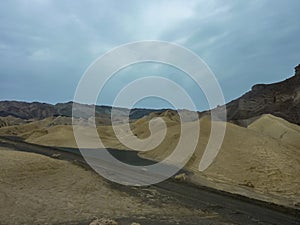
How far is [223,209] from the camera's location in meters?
13.6

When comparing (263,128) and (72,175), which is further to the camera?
(263,128)

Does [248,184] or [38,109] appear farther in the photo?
[38,109]

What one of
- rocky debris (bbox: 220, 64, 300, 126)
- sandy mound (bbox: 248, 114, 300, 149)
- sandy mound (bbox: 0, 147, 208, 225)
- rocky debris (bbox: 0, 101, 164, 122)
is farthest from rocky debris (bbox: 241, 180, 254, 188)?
rocky debris (bbox: 0, 101, 164, 122)

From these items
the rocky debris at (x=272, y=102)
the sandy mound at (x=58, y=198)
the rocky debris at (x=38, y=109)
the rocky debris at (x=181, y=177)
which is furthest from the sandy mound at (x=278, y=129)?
the rocky debris at (x=38, y=109)

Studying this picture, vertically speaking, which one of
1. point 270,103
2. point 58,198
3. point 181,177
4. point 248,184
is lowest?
point 58,198

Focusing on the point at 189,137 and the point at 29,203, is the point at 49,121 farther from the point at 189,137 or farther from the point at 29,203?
the point at 29,203

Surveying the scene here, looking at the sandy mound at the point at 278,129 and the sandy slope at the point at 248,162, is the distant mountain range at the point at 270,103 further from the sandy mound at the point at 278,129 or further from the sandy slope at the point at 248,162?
the sandy slope at the point at 248,162

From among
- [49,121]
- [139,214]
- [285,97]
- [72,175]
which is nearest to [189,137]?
[72,175]

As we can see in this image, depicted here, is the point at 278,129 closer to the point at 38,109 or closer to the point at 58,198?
the point at 58,198

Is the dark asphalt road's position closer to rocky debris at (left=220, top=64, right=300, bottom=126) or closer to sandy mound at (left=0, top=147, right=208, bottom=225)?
sandy mound at (left=0, top=147, right=208, bottom=225)

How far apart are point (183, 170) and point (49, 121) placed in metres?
69.7

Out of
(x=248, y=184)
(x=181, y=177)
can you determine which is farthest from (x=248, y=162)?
(x=181, y=177)

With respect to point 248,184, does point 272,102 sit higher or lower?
higher

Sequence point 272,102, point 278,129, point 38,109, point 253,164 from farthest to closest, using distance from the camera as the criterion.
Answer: point 38,109 → point 272,102 → point 278,129 → point 253,164
